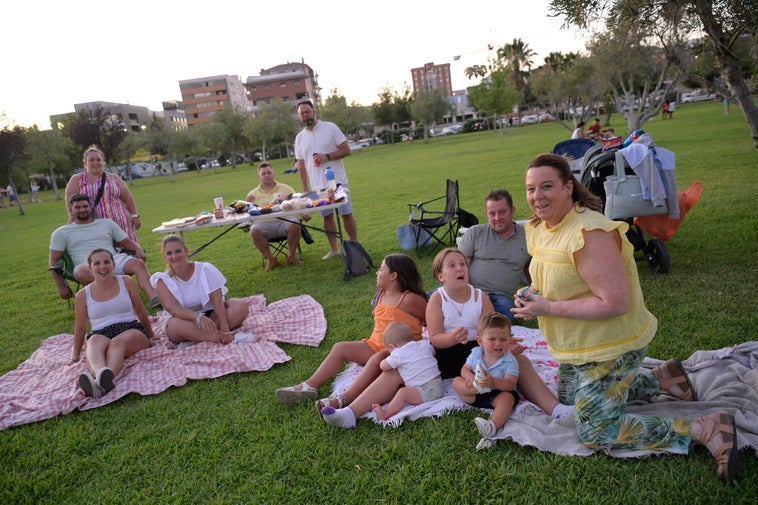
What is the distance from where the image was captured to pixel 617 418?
2592 mm

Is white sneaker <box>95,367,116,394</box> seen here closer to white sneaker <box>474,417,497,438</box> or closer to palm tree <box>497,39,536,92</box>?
white sneaker <box>474,417,497,438</box>

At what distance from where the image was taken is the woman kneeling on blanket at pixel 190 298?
4.87m

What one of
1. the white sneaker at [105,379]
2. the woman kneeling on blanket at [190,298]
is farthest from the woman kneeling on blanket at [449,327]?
the woman kneeling on blanket at [190,298]

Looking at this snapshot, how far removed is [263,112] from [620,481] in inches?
2071

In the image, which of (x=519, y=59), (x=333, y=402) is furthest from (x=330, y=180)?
(x=519, y=59)

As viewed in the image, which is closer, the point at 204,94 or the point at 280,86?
the point at 280,86

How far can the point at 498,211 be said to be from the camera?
436 centimetres

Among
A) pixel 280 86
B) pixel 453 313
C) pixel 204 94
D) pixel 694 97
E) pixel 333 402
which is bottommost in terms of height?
pixel 333 402

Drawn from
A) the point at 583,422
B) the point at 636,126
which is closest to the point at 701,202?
the point at 583,422

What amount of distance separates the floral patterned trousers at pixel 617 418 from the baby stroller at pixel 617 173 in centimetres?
303

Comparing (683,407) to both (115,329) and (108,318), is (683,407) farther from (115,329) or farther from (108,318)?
(108,318)

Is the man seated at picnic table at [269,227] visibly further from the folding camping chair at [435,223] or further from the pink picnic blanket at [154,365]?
the pink picnic blanket at [154,365]

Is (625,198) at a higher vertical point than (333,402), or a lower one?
higher

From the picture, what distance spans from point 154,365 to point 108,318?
0.70 meters
